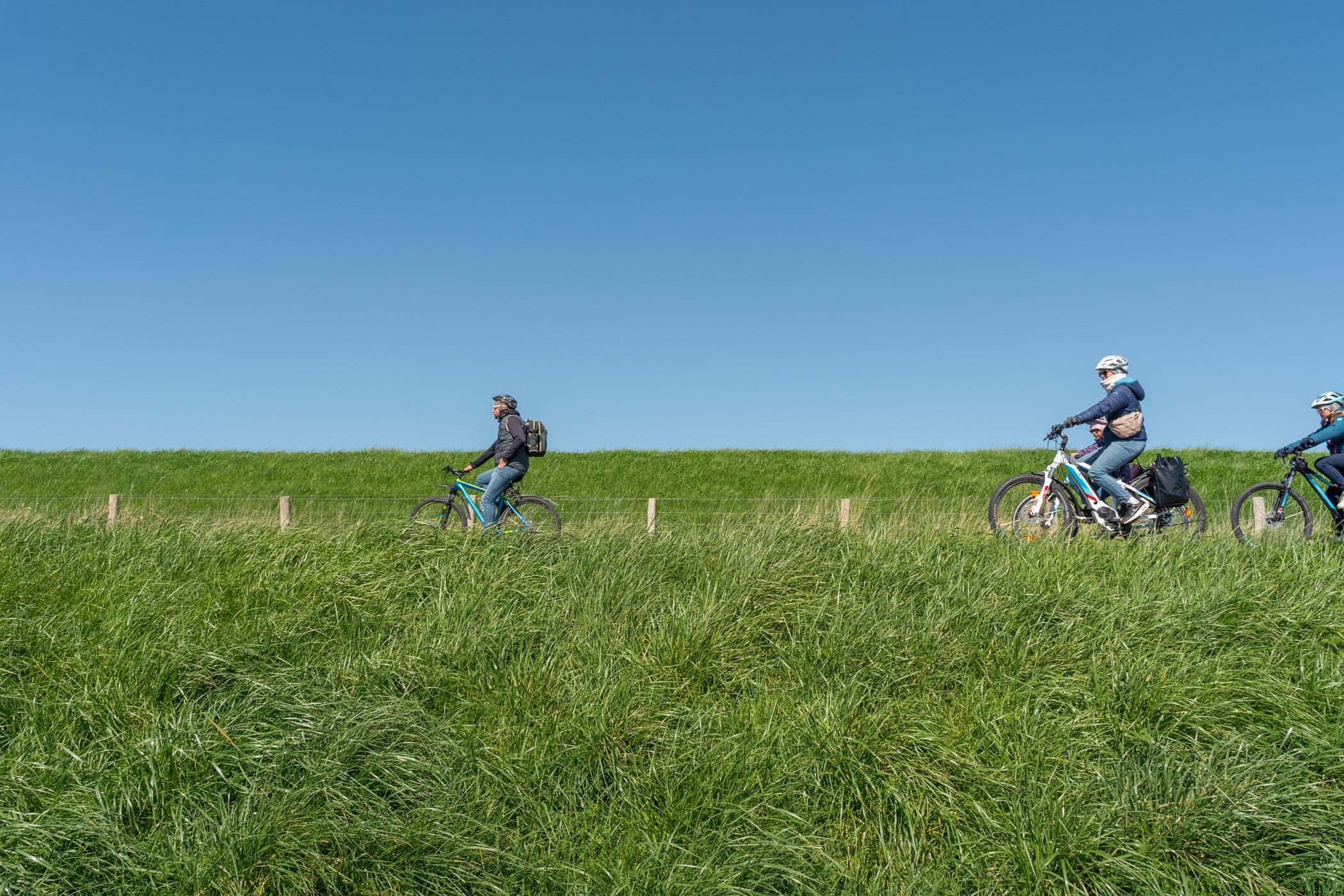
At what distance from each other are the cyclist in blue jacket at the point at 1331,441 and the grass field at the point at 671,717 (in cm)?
359

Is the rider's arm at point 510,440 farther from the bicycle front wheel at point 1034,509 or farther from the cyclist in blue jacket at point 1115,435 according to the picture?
the cyclist in blue jacket at point 1115,435

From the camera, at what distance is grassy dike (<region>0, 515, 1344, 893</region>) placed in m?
3.63

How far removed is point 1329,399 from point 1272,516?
163 centimetres

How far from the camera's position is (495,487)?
10.6 meters

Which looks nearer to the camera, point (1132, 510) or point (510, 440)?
point (1132, 510)

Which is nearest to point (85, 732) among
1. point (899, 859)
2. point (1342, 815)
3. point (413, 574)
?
point (413, 574)

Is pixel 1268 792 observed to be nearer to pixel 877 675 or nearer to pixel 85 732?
pixel 877 675

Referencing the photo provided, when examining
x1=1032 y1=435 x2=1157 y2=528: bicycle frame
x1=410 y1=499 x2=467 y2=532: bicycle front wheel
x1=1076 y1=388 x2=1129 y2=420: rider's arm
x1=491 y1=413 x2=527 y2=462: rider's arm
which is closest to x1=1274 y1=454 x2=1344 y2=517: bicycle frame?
x1=1032 y1=435 x2=1157 y2=528: bicycle frame

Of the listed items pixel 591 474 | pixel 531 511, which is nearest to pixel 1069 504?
pixel 531 511

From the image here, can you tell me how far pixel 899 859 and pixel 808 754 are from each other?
630mm

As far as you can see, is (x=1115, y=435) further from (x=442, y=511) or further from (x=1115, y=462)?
(x=442, y=511)

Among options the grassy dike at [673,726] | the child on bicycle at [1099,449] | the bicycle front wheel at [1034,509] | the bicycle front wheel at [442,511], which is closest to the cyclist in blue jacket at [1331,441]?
the child on bicycle at [1099,449]

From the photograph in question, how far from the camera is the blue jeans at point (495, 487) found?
1056 centimetres

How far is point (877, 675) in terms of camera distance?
500cm
